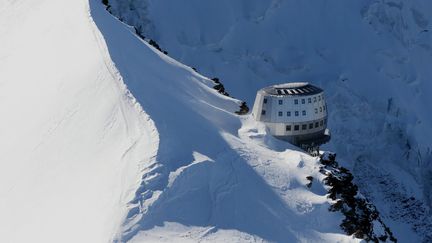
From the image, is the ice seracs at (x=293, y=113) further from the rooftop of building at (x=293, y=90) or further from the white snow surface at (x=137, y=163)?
the white snow surface at (x=137, y=163)

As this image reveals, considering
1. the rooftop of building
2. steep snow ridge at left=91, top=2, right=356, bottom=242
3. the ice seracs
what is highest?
the rooftop of building

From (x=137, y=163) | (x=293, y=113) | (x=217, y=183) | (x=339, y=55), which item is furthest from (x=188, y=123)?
(x=339, y=55)

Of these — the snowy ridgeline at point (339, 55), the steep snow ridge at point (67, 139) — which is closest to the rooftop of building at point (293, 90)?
the steep snow ridge at point (67, 139)

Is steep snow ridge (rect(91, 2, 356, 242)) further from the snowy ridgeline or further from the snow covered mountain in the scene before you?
the snowy ridgeline

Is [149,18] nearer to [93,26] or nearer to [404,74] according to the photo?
[93,26]

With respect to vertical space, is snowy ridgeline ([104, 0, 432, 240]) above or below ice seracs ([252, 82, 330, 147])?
above

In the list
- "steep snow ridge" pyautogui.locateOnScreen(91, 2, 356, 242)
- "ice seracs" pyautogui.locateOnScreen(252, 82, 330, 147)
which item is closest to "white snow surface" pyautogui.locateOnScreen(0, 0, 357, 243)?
"steep snow ridge" pyautogui.locateOnScreen(91, 2, 356, 242)

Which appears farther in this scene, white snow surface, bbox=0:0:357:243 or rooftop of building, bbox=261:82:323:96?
rooftop of building, bbox=261:82:323:96
